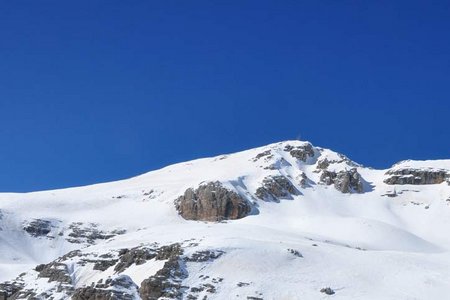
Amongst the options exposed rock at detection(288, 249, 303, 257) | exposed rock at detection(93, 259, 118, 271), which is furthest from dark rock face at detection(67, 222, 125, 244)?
exposed rock at detection(288, 249, 303, 257)

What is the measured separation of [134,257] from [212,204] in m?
61.1

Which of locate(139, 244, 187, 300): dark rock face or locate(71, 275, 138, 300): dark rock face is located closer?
locate(71, 275, 138, 300): dark rock face

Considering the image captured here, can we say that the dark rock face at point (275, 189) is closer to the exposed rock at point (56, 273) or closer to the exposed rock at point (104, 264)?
the exposed rock at point (104, 264)

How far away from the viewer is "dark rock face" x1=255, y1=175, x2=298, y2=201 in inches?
6422

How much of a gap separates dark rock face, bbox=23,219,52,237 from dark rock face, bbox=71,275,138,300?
66390 millimetres

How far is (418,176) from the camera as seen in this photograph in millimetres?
179500

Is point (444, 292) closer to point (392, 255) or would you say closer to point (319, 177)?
point (392, 255)

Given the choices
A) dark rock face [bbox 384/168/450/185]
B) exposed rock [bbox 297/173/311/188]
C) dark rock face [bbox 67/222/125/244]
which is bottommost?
dark rock face [bbox 67/222/125/244]

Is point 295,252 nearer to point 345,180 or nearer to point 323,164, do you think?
point 345,180

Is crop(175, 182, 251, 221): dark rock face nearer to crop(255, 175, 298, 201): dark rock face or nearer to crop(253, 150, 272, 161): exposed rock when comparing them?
crop(255, 175, 298, 201): dark rock face

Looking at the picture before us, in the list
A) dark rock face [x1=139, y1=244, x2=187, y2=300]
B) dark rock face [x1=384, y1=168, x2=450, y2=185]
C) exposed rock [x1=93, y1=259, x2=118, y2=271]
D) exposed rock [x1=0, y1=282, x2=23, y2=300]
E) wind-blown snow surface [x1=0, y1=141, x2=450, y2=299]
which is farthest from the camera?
dark rock face [x1=384, y1=168, x2=450, y2=185]

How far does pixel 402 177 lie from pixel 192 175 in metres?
57.0

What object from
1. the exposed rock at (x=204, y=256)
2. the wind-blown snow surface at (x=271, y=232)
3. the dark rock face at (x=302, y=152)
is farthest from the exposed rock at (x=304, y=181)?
the exposed rock at (x=204, y=256)

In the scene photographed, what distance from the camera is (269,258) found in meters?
93.7
